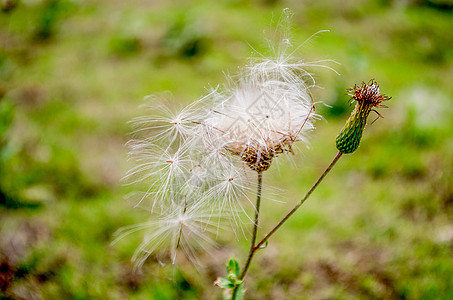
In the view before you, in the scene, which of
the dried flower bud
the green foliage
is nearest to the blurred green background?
the dried flower bud

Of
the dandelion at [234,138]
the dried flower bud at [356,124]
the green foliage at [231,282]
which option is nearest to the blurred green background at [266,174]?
the dandelion at [234,138]

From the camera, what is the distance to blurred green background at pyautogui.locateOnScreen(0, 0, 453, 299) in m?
2.68

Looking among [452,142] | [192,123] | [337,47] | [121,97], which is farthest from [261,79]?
[337,47]

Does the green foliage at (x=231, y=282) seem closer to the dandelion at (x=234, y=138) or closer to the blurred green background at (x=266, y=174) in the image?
the dandelion at (x=234, y=138)

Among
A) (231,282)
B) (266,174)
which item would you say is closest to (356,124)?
(266,174)

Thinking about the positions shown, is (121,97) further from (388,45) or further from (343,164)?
(388,45)

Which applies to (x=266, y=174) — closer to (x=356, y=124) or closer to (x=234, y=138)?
(x=234, y=138)

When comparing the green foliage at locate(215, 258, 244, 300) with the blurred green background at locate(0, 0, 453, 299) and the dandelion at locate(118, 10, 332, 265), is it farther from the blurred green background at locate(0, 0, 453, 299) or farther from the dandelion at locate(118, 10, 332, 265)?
the blurred green background at locate(0, 0, 453, 299)

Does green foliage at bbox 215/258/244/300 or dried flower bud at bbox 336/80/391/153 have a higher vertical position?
dried flower bud at bbox 336/80/391/153

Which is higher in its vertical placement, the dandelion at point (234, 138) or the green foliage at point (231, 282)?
the dandelion at point (234, 138)

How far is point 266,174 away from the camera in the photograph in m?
1.74

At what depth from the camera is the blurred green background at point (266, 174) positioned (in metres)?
2.68

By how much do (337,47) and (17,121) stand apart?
511 cm

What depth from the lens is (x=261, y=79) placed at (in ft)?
5.86
